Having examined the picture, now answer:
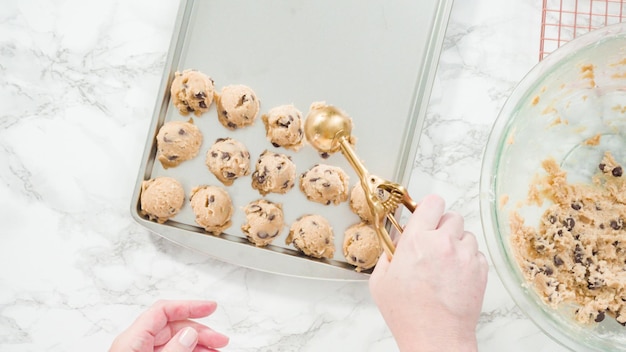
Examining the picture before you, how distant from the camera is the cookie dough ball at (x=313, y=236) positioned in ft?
4.23

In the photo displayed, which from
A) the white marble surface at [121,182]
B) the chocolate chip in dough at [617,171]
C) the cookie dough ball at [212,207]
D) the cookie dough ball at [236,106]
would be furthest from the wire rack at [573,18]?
the cookie dough ball at [212,207]

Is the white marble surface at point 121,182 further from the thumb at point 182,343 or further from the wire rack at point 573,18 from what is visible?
the thumb at point 182,343

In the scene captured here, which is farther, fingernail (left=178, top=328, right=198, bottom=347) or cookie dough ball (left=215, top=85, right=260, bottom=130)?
cookie dough ball (left=215, top=85, right=260, bottom=130)

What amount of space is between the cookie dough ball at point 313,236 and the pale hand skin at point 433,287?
0.30 m

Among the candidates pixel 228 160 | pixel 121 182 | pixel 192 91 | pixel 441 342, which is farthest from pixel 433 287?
pixel 121 182

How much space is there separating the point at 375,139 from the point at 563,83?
42 centimetres

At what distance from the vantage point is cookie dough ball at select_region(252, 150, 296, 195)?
130 centimetres

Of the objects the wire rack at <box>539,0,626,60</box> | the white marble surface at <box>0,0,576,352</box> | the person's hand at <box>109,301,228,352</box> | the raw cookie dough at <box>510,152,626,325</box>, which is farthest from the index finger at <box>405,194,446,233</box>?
the wire rack at <box>539,0,626,60</box>

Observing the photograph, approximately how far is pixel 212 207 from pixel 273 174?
0.16 m

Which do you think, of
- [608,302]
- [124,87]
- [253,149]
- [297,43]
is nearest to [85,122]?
[124,87]

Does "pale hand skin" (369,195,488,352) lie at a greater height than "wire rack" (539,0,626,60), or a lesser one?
lesser

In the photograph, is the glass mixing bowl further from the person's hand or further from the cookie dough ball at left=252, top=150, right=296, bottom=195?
the person's hand

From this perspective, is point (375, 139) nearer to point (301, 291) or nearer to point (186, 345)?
point (301, 291)

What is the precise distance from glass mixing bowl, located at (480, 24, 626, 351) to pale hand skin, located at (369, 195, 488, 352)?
0.55 feet
